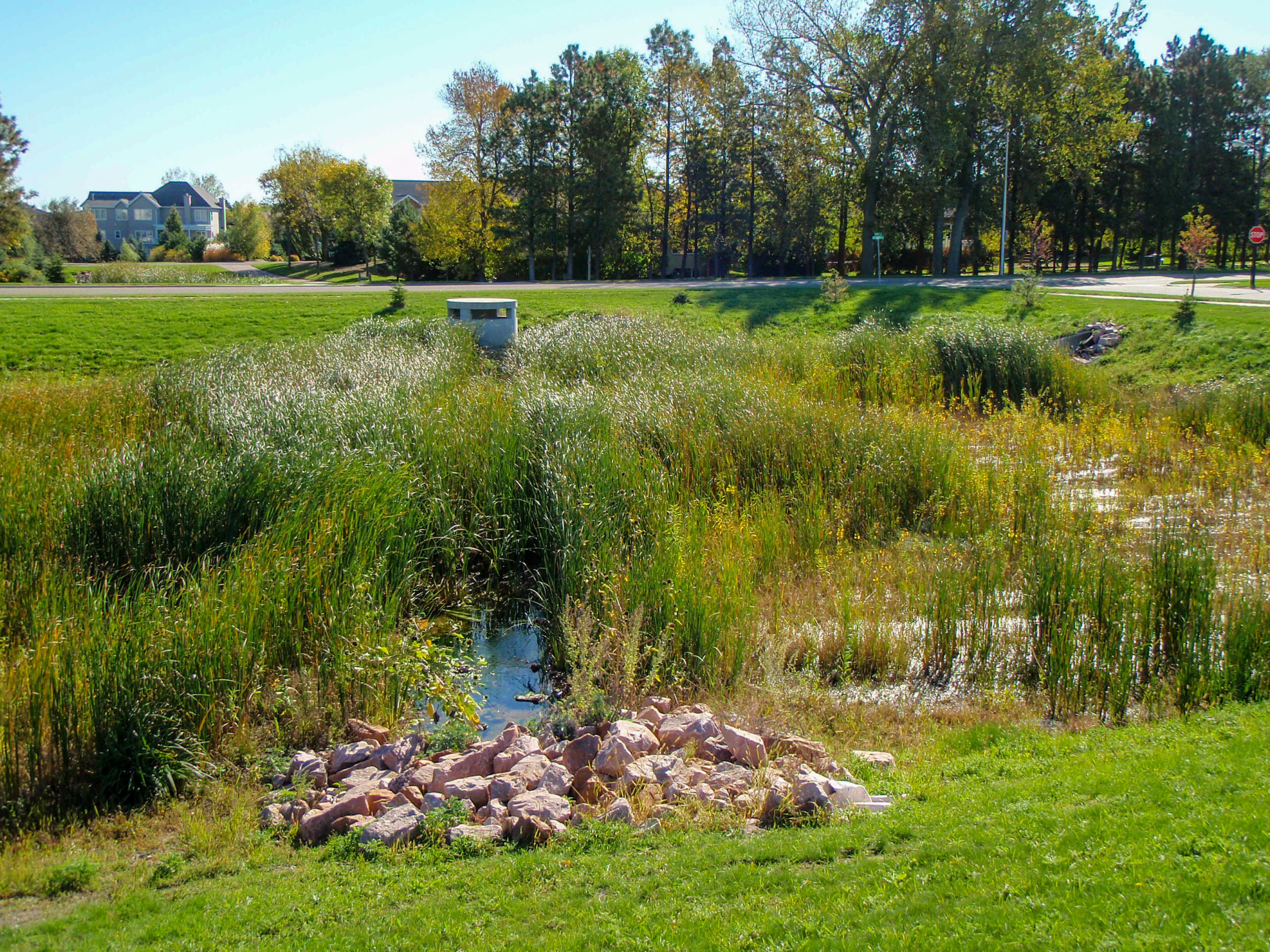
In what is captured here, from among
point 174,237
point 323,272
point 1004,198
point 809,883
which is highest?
point 174,237

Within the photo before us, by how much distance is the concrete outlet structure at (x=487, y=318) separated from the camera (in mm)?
20781

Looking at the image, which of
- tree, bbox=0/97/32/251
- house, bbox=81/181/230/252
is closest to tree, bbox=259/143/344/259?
tree, bbox=0/97/32/251

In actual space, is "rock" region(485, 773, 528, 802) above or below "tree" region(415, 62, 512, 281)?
below

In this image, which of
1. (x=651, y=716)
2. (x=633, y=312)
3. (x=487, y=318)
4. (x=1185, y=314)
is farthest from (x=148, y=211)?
(x=651, y=716)

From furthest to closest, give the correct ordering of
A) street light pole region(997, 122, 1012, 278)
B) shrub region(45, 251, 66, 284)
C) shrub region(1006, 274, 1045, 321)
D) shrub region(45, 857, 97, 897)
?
1. shrub region(45, 251, 66, 284)
2. street light pole region(997, 122, 1012, 278)
3. shrub region(1006, 274, 1045, 321)
4. shrub region(45, 857, 97, 897)

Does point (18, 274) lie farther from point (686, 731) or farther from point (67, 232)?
point (686, 731)

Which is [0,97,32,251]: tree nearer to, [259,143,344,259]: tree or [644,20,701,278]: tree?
[259,143,344,259]: tree

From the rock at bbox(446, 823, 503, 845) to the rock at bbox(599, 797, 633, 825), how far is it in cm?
59

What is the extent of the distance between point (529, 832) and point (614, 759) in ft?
3.31

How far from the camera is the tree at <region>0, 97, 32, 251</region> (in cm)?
4900

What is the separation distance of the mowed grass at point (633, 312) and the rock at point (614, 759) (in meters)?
16.6

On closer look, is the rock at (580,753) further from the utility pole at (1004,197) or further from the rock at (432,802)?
the utility pole at (1004,197)

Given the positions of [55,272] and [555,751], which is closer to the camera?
[555,751]

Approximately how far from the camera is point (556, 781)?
5.93 meters
